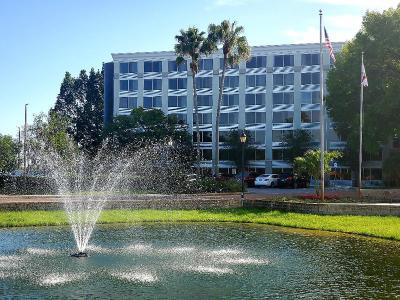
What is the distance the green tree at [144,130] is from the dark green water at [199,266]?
140 feet

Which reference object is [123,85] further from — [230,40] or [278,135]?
[230,40]

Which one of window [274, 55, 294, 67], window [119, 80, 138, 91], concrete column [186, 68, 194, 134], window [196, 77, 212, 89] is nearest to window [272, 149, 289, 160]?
window [274, 55, 294, 67]

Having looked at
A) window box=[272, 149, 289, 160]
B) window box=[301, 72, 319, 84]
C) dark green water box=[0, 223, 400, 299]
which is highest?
window box=[301, 72, 319, 84]

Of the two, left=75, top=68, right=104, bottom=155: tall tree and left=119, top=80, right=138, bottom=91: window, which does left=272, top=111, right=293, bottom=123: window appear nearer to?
left=119, top=80, right=138, bottom=91: window

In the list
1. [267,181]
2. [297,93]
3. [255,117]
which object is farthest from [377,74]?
[255,117]

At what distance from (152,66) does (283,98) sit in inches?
792

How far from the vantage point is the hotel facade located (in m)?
78.6

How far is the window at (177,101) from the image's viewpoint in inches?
3346

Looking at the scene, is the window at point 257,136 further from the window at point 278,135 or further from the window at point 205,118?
the window at point 205,118

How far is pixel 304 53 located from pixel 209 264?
2503 inches

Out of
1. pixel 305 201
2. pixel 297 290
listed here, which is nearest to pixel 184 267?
pixel 297 290

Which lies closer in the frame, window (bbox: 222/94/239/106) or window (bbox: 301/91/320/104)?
window (bbox: 301/91/320/104)

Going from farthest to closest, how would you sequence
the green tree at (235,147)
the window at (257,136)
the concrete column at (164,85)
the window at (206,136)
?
the concrete column at (164,85) → the window at (206,136) → the window at (257,136) → the green tree at (235,147)

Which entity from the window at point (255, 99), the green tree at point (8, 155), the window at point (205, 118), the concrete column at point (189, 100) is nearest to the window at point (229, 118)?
the window at point (205, 118)
